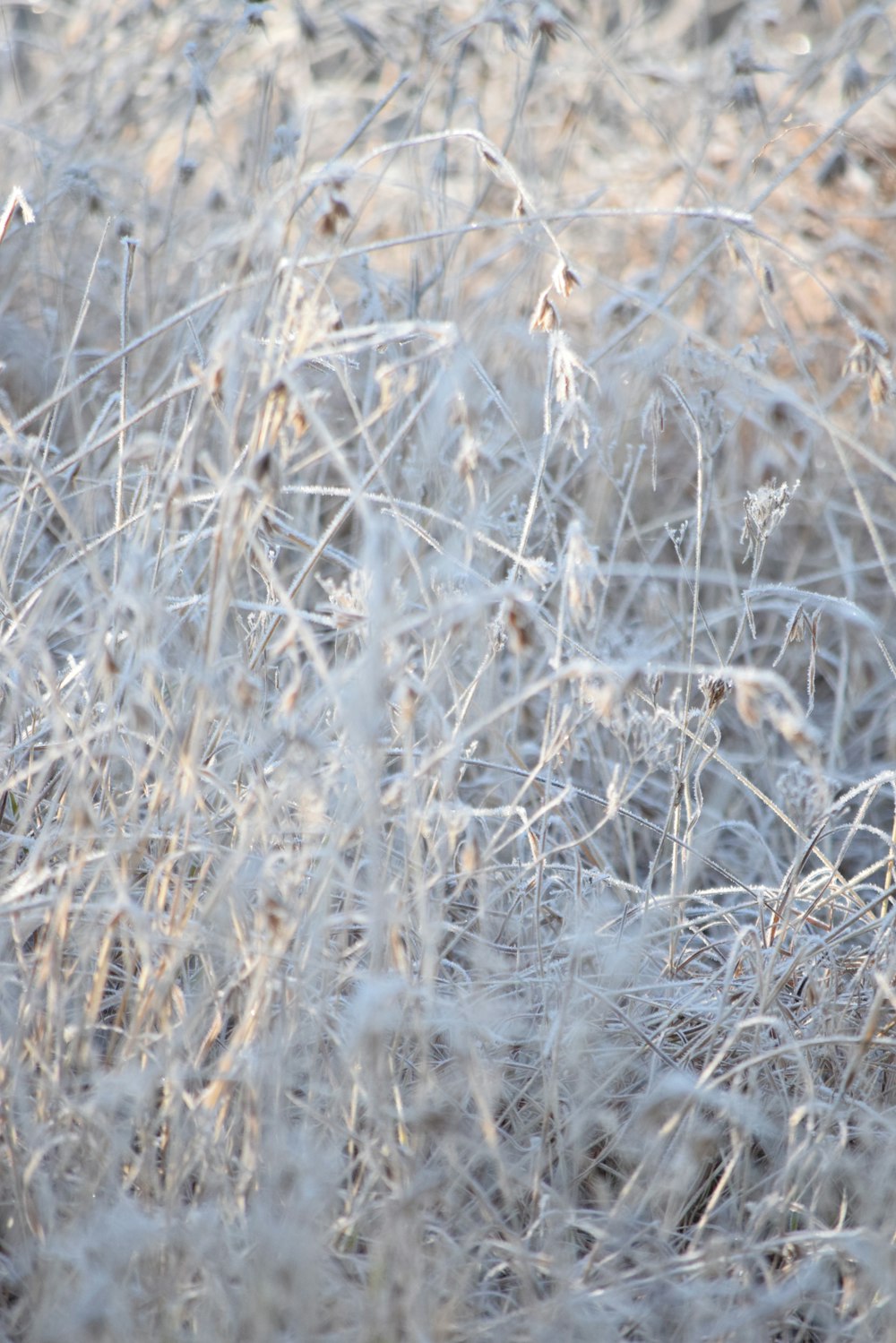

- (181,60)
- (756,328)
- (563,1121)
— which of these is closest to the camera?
(563,1121)

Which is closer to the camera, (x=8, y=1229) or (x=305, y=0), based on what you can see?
(x=8, y=1229)

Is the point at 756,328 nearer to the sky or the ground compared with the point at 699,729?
nearer to the ground

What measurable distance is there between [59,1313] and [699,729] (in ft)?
2.35

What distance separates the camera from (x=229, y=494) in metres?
0.81

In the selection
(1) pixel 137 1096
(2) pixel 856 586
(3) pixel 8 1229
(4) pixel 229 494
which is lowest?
(2) pixel 856 586

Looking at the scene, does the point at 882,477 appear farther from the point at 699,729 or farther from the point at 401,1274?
the point at 401,1274

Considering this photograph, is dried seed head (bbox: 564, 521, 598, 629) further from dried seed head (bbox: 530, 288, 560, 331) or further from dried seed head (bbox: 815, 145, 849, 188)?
dried seed head (bbox: 815, 145, 849, 188)

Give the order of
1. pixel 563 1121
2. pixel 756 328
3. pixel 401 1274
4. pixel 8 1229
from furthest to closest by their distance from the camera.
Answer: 1. pixel 756 328
2. pixel 563 1121
3. pixel 8 1229
4. pixel 401 1274

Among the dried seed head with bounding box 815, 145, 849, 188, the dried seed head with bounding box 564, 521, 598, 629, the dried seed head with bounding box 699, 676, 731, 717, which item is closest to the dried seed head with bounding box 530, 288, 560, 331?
the dried seed head with bounding box 564, 521, 598, 629

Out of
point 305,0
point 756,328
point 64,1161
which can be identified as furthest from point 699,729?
point 305,0

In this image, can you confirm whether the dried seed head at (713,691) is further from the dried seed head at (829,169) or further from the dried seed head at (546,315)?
the dried seed head at (829,169)

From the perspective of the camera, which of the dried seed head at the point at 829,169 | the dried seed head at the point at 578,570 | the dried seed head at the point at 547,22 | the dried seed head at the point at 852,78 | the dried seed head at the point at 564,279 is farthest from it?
the dried seed head at the point at 829,169

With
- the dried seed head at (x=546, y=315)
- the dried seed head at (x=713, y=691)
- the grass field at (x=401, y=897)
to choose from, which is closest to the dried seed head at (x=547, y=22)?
the grass field at (x=401, y=897)

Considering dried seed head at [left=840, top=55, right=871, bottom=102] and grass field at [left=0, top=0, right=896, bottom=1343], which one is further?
dried seed head at [left=840, top=55, right=871, bottom=102]
